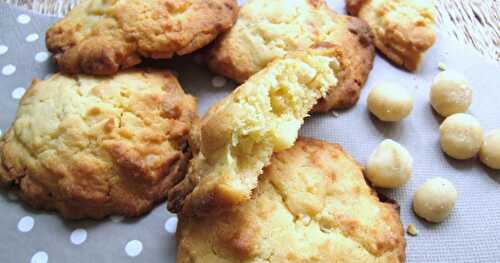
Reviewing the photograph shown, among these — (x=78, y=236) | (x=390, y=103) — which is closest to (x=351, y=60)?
(x=390, y=103)

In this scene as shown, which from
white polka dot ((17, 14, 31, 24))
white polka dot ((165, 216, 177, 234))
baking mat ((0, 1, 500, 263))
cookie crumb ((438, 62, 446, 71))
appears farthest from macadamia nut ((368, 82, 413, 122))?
white polka dot ((17, 14, 31, 24))

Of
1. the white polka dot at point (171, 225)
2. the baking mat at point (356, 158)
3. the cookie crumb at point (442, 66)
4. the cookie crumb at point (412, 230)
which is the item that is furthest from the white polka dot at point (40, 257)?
the cookie crumb at point (442, 66)

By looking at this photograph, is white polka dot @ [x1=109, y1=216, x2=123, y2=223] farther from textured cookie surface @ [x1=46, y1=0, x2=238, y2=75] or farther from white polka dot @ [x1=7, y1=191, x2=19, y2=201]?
textured cookie surface @ [x1=46, y1=0, x2=238, y2=75]

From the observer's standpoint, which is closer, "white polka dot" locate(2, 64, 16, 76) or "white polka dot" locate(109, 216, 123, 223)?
"white polka dot" locate(109, 216, 123, 223)

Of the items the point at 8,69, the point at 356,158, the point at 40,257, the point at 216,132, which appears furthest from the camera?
the point at 8,69

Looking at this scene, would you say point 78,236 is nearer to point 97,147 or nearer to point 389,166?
point 97,147

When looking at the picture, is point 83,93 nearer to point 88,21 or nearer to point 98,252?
point 88,21

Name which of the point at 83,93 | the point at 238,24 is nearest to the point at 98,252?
the point at 83,93
